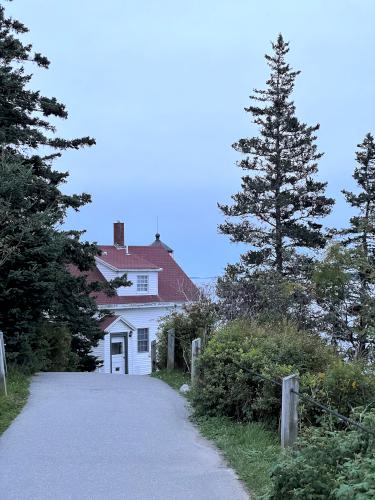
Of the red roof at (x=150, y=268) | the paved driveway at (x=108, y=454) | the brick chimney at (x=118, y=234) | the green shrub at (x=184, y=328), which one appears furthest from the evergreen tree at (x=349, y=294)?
the brick chimney at (x=118, y=234)

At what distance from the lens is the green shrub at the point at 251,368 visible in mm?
7941

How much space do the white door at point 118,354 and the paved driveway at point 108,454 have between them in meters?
25.1

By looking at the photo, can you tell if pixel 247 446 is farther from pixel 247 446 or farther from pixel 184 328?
pixel 184 328

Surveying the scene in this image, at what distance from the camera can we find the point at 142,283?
123 ft

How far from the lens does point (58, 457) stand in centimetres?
669

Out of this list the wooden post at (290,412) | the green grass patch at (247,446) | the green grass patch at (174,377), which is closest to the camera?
the green grass patch at (247,446)

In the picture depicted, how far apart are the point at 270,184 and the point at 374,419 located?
91.8 ft

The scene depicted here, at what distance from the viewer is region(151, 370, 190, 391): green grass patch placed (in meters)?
13.0

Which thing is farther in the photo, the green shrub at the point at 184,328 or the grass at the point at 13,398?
the green shrub at the point at 184,328

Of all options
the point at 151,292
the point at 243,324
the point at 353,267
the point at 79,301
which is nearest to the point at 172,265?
the point at 151,292

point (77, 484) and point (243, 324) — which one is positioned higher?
point (243, 324)

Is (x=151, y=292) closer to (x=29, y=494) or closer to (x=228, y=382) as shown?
(x=228, y=382)

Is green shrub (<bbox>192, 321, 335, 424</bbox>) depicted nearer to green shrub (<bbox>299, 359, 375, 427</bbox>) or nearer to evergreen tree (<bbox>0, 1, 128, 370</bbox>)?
green shrub (<bbox>299, 359, 375, 427</bbox>)

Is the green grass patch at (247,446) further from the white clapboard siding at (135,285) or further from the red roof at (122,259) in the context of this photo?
the white clapboard siding at (135,285)
